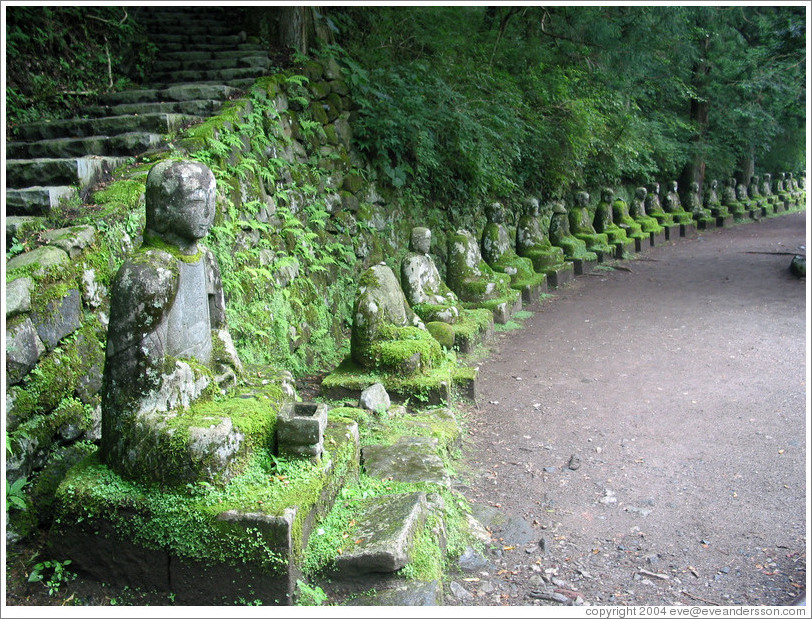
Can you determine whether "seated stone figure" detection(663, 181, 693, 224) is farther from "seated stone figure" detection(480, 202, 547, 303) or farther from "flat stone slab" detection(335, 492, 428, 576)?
"flat stone slab" detection(335, 492, 428, 576)

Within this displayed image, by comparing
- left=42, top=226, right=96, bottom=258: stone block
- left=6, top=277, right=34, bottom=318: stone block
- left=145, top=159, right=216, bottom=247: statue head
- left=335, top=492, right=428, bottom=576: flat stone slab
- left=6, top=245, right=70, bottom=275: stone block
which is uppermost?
left=145, top=159, right=216, bottom=247: statue head

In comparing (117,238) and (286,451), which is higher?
(117,238)

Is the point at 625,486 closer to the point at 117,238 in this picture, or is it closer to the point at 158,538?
the point at 158,538

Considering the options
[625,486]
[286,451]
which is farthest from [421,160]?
[286,451]

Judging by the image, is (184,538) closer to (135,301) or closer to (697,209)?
(135,301)

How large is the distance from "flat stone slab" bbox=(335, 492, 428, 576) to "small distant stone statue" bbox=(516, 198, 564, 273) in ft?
27.0

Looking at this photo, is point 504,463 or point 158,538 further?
point 504,463

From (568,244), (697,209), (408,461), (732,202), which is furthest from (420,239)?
→ (732,202)

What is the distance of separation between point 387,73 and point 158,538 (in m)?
7.83

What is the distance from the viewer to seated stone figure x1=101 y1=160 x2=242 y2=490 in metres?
3.02

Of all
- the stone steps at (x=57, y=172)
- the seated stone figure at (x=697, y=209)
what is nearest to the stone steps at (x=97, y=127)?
the stone steps at (x=57, y=172)

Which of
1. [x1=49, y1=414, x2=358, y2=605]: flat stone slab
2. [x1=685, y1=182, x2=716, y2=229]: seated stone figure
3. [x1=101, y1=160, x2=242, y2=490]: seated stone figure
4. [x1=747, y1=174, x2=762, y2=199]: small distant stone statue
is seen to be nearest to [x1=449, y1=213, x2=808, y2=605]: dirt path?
[x1=49, y1=414, x2=358, y2=605]: flat stone slab

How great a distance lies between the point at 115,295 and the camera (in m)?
3.04

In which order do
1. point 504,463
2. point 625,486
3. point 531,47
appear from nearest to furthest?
point 625,486
point 504,463
point 531,47
